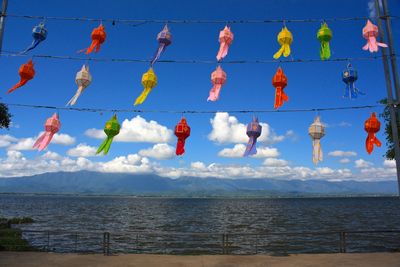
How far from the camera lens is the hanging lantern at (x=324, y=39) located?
8156mm

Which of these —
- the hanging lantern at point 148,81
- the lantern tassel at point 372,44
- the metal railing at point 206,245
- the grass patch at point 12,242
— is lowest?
the metal railing at point 206,245

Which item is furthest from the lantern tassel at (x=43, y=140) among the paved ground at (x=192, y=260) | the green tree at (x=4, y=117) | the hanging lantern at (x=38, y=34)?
the green tree at (x=4, y=117)

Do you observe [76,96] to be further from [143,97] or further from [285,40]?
[285,40]

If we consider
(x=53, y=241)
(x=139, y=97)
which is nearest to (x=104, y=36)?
(x=139, y=97)

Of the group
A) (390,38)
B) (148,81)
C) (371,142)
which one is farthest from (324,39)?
(148,81)

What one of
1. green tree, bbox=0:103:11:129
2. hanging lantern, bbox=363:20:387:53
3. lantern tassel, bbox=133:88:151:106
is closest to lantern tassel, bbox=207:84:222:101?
lantern tassel, bbox=133:88:151:106

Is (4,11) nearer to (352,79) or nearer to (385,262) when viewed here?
(352,79)

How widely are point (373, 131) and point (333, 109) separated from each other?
1.21m

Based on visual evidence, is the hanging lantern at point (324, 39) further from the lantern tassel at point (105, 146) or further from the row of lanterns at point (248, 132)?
the lantern tassel at point (105, 146)

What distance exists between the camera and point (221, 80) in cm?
871

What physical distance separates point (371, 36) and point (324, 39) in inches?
40.8

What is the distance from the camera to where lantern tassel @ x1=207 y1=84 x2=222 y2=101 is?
27.7 ft

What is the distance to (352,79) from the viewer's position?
344 inches

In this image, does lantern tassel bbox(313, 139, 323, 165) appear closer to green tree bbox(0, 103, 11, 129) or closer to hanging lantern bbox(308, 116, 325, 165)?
hanging lantern bbox(308, 116, 325, 165)
